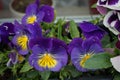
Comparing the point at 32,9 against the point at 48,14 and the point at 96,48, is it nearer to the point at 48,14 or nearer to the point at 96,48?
the point at 48,14

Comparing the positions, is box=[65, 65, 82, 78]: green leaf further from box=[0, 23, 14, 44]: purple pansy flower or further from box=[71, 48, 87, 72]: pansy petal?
box=[0, 23, 14, 44]: purple pansy flower

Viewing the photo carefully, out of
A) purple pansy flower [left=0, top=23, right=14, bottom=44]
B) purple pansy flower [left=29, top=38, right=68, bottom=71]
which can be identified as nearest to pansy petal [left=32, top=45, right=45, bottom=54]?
purple pansy flower [left=29, top=38, right=68, bottom=71]

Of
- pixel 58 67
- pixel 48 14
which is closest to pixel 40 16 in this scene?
pixel 48 14

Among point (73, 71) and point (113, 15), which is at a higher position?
point (113, 15)

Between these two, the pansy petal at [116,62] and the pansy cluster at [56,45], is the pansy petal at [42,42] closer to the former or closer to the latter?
the pansy cluster at [56,45]

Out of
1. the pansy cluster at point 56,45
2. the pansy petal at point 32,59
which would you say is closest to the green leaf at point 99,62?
the pansy cluster at point 56,45

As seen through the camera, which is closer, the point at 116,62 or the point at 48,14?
the point at 116,62
